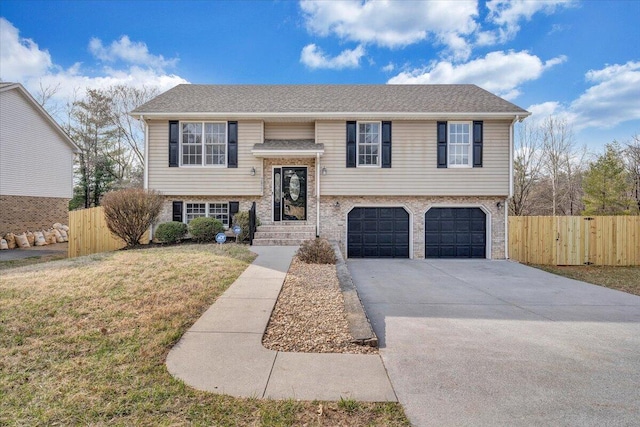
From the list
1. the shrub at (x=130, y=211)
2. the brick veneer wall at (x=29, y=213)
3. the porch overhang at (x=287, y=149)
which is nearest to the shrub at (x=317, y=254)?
the porch overhang at (x=287, y=149)

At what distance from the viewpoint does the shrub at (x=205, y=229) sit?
10.9 meters

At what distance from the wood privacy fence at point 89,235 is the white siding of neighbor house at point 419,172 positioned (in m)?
7.87

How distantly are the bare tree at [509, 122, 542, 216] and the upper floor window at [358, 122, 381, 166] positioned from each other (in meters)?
12.4

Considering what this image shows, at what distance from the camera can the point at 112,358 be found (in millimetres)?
3191

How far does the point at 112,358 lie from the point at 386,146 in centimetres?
1108

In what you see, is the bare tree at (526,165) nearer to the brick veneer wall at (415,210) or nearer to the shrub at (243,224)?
the brick veneer wall at (415,210)

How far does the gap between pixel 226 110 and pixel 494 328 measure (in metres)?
11.2

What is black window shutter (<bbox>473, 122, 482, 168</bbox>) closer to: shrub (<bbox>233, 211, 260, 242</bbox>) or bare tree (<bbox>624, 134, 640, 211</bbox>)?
shrub (<bbox>233, 211, 260, 242</bbox>)

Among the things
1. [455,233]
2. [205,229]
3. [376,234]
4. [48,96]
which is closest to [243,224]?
[205,229]

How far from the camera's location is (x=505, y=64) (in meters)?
15.5

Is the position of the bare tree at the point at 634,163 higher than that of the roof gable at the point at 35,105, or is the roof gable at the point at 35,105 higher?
the roof gable at the point at 35,105

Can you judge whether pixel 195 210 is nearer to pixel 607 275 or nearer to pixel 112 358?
pixel 112 358

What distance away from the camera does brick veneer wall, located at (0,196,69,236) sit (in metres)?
15.2

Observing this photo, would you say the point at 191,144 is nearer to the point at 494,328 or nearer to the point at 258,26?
the point at 258,26
